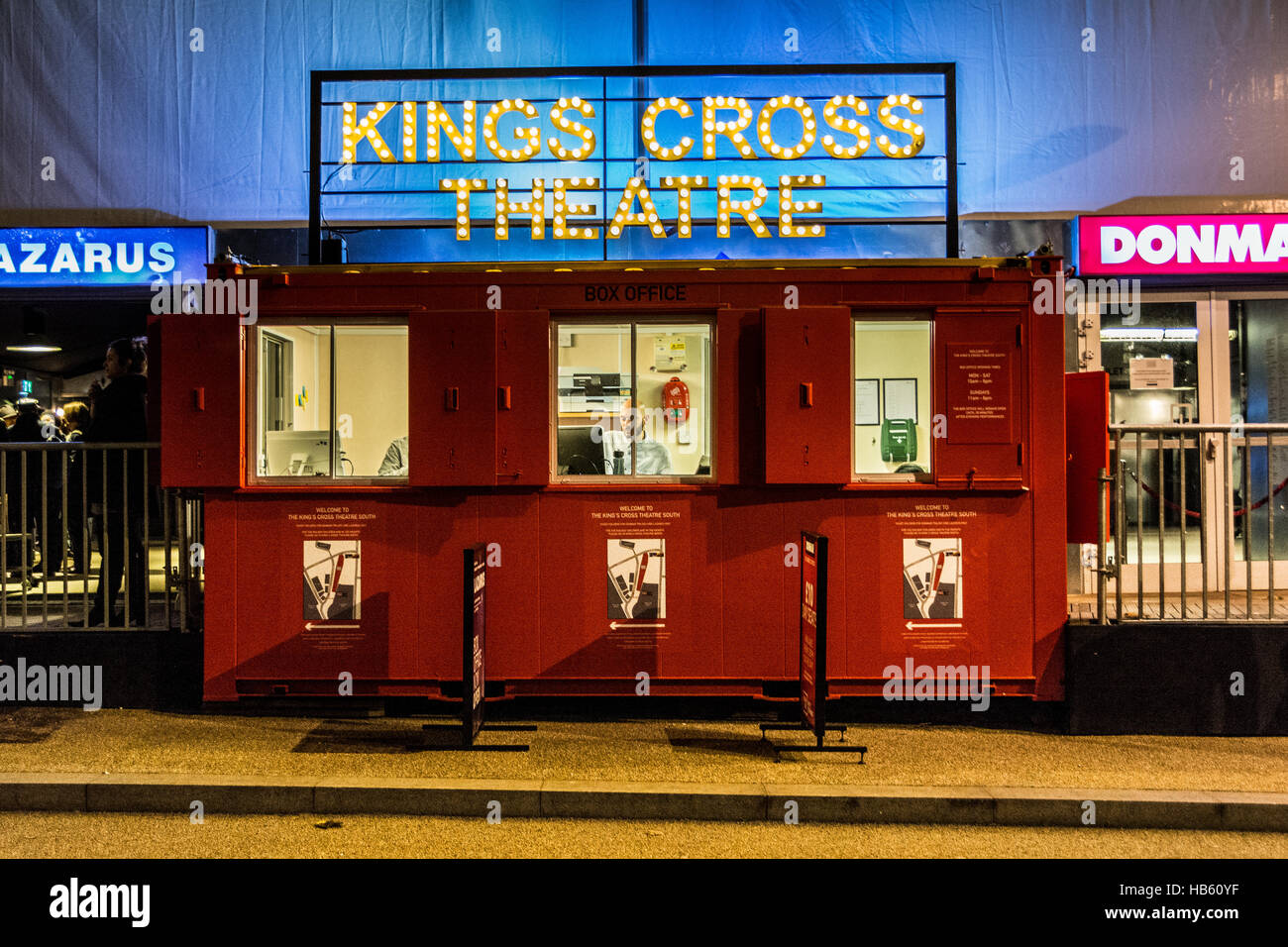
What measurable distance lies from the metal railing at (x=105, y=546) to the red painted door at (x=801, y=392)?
4569 mm

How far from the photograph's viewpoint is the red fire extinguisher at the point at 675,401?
7.33 meters

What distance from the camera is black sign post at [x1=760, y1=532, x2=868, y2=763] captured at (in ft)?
18.1

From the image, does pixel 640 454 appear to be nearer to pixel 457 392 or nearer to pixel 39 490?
pixel 457 392

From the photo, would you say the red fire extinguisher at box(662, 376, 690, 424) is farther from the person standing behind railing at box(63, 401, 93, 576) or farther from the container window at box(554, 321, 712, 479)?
the person standing behind railing at box(63, 401, 93, 576)

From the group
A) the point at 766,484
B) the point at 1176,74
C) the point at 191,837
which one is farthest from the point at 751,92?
the point at 191,837

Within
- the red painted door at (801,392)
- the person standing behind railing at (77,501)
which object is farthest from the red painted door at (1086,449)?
the person standing behind railing at (77,501)

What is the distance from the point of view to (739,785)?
5148 millimetres

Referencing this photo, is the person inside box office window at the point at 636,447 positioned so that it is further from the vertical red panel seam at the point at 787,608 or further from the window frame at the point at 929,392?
the window frame at the point at 929,392

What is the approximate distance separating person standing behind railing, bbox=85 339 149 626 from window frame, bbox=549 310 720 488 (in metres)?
3.32

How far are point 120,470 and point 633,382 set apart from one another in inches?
192

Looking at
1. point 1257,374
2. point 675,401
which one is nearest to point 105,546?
point 675,401

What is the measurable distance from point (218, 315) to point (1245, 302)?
10836mm

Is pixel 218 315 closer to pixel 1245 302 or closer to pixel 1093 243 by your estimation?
pixel 1093 243

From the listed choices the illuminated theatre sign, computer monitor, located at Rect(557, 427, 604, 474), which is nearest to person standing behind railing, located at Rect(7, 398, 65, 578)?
the illuminated theatre sign
